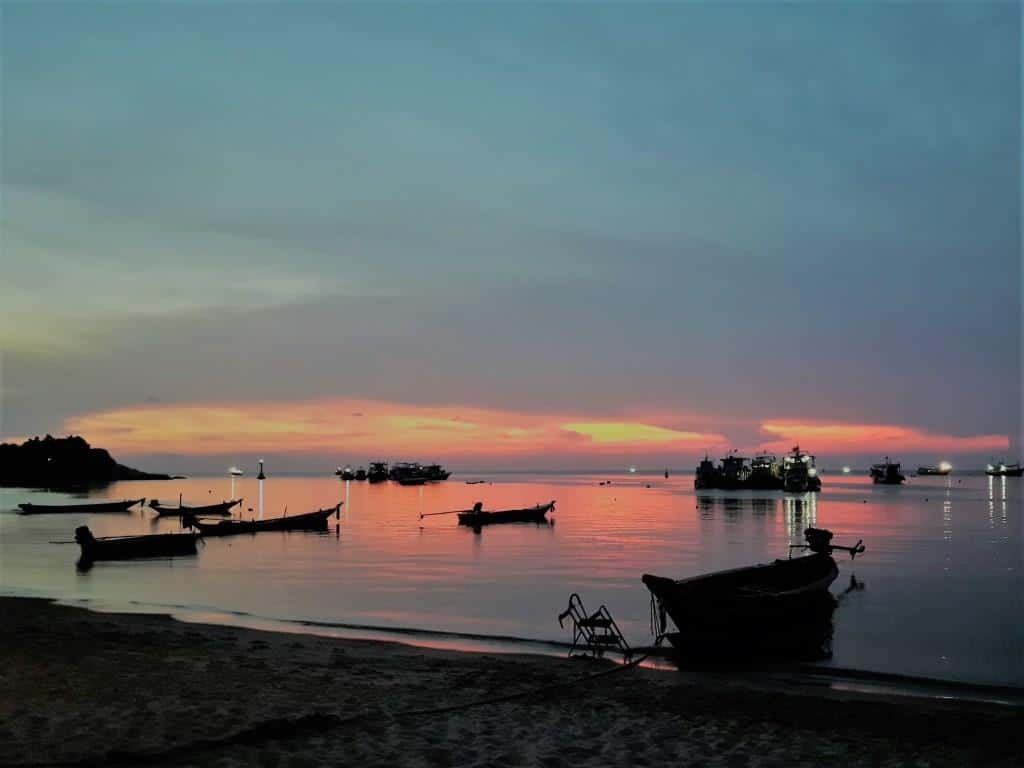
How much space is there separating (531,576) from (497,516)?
36546 mm

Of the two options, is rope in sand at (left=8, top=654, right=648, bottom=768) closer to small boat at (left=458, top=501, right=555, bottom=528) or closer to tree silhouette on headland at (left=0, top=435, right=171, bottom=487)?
small boat at (left=458, top=501, right=555, bottom=528)

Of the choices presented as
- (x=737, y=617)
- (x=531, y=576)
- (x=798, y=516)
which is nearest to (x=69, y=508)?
(x=531, y=576)

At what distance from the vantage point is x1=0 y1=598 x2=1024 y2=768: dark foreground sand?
10086mm

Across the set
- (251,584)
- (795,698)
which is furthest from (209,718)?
(251,584)

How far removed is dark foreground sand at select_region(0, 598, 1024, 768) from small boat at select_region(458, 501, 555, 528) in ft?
172

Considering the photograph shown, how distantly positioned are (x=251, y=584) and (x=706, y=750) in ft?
90.1

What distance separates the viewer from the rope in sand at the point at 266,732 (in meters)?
9.19

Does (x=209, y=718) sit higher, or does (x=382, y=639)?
(x=209, y=718)

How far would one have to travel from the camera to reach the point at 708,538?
60219 mm

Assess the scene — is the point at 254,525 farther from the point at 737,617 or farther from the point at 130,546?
the point at 737,617

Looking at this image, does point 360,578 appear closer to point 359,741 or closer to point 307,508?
point 359,741

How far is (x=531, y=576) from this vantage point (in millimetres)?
38656

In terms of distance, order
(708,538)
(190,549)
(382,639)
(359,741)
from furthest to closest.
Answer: (708,538) < (190,549) < (382,639) < (359,741)

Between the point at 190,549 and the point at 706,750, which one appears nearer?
the point at 706,750
